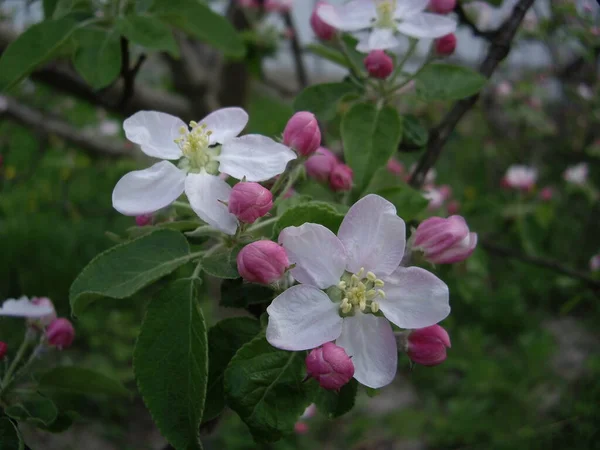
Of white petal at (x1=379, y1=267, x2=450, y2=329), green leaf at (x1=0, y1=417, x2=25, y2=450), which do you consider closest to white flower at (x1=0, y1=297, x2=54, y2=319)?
green leaf at (x1=0, y1=417, x2=25, y2=450)

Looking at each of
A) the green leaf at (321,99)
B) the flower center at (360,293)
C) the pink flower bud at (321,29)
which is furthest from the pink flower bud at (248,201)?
the pink flower bud at (321,29)

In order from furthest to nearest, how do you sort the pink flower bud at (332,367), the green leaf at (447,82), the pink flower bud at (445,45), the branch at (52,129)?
the branch at (52,129) → the pink flower bud at (445,45) → the green leaf at (447,82) → the pink flower bud at (332,367)

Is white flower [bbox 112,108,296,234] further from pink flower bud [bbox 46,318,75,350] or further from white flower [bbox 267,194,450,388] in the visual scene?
pink flower bud [bbox 46,318,75,350]

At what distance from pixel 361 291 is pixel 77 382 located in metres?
0.55

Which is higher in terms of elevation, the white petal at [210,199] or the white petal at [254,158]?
the white petal at [254,158]

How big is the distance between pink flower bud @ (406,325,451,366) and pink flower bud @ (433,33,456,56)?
58 cm

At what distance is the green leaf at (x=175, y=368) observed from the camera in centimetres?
63

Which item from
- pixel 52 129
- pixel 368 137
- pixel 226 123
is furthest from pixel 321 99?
pixel 52 129

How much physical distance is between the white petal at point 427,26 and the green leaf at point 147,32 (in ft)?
1.35

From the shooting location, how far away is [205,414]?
732 millimetres

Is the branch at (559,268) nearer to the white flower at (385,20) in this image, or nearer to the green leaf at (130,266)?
the white flower at (385,20)

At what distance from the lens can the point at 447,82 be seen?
0.98m

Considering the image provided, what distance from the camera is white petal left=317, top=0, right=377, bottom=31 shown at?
1033 mm

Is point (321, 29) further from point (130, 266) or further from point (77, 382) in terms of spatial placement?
point (77, 382)
